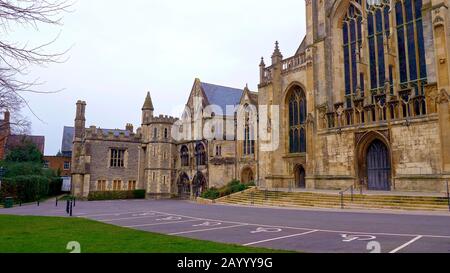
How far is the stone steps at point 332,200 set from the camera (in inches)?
691

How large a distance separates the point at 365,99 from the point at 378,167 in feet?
17.6

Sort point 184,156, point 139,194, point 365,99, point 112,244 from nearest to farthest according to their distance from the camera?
point 112,244 < point 365,99 < point 139,194 < point 184,156

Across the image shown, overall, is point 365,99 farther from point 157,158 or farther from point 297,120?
point 157,158

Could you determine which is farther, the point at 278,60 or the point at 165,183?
the point at 165,183

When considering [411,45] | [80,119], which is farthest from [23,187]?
[411,45]

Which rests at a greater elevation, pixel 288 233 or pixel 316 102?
pixel 316 102

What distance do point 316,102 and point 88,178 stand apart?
29814 millimetres

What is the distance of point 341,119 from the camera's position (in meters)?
26.9

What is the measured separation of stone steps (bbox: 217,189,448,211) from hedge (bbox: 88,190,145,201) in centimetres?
1883

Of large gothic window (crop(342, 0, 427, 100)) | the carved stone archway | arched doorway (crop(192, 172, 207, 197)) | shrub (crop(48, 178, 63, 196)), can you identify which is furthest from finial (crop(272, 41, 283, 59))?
shrub (crop(48, 178, 63, 196))

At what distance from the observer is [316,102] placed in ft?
95.9

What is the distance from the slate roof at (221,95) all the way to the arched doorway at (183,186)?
10.5 meters
